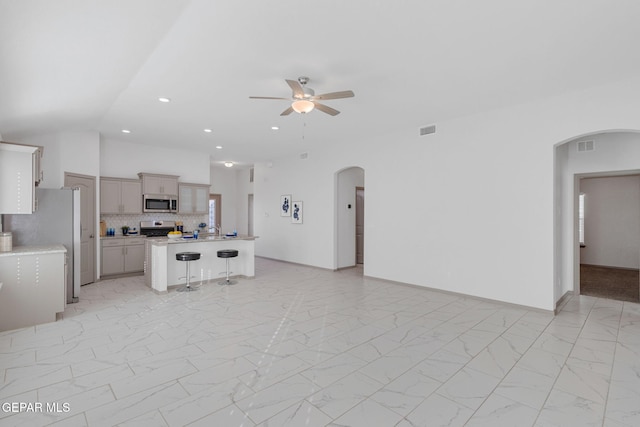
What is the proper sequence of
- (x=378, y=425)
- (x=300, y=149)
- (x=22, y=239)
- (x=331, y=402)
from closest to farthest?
(x=378, y=425) < (x=331, y=402) < (x=22, y=239) < (x=300, y=149)

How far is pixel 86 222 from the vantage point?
6305 millimetres

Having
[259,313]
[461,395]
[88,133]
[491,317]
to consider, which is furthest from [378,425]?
[88,133]

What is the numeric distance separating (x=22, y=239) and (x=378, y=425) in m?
5.44

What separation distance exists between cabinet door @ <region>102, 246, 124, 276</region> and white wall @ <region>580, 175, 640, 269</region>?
11675 mm

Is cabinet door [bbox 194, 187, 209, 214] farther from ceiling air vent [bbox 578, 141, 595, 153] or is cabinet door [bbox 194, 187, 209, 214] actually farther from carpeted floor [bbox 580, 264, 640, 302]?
carpeted floor [bbox 580, 264, 640, 302]

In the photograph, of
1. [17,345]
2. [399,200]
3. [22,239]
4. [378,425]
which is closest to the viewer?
[378,425]

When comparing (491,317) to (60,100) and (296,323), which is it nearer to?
(296,323)

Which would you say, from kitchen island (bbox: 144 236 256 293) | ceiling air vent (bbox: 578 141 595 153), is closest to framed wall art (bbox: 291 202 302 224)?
kitchen island (bbox: 144 236 256 293)

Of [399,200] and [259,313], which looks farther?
[399,200]

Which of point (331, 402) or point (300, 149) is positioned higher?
point (300, 149)

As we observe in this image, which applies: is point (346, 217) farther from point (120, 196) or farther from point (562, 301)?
point (120, 196)

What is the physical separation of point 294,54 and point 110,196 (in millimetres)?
5761

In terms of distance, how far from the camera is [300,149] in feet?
27.1

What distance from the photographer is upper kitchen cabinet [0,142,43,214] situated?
13.0 feet
